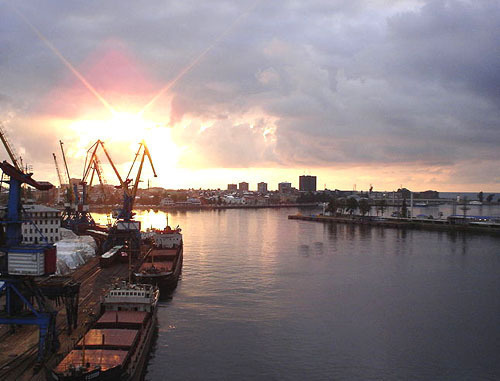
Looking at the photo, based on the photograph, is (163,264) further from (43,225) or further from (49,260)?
(49,260)

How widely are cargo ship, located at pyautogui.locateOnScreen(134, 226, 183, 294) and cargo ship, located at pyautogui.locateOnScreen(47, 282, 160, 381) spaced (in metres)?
7.22

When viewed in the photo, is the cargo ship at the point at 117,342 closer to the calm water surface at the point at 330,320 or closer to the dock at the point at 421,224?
the calm water surface at the point at 330,320

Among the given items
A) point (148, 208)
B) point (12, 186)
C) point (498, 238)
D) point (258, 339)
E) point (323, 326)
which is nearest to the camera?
point (12, 186)

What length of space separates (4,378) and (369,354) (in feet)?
50.8

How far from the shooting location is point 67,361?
1537 cm

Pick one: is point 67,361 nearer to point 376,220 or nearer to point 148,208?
point 376,220

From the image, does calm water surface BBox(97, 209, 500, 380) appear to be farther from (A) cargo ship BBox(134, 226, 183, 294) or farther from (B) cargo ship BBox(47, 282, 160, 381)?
(B) cargo ship BBox(47, 282, 160, 381)

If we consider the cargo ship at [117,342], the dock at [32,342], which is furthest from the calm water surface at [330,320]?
the dock at [32,342]

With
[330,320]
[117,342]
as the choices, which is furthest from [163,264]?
[117,342]

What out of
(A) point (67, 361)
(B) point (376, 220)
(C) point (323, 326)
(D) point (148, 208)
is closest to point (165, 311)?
(C) point (323, 326)

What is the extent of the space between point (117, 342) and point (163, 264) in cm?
1964

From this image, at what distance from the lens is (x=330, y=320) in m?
25.3

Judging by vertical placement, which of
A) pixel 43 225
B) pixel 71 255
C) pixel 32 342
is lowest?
pixel 32 342

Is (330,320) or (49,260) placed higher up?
(49,260)
